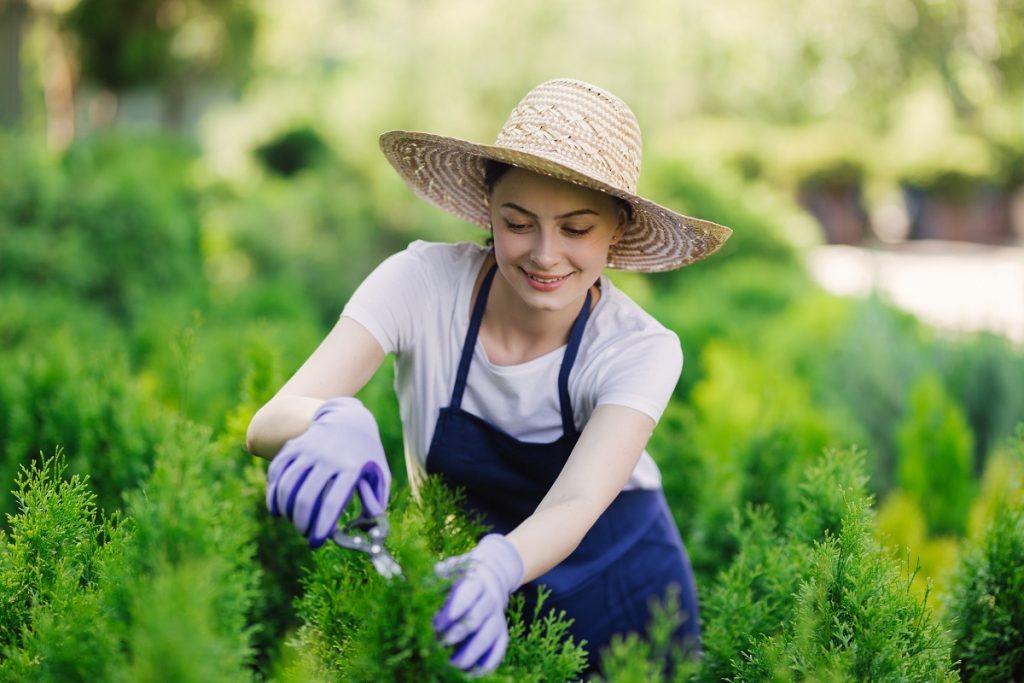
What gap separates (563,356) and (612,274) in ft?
10.2

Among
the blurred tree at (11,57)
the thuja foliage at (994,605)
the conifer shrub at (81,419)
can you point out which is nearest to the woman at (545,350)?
the thuja foliage at (994,605)

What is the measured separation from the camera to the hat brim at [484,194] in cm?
199

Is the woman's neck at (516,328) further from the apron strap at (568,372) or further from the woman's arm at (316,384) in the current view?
the woman's arm at (316,384)

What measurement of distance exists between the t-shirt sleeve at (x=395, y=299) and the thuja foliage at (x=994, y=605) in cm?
138

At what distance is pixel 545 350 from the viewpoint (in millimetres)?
2207

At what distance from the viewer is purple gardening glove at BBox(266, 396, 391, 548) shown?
149 cm

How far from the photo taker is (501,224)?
206cm

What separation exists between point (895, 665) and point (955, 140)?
2118 cm

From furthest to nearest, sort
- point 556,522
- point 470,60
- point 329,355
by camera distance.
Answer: point 470,60 < point 329,355 < point 556,522

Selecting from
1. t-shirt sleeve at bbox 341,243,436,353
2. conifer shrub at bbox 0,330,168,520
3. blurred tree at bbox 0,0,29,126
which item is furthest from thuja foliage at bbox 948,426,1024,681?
blurred tree at bbox 0,0,29,126

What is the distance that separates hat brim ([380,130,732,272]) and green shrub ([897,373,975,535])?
2.03 metres

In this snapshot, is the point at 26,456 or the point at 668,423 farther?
the point at 668,423

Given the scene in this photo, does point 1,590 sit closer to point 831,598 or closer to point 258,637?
point 258,637

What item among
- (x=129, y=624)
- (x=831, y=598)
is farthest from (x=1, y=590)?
(x=831, y=598)
